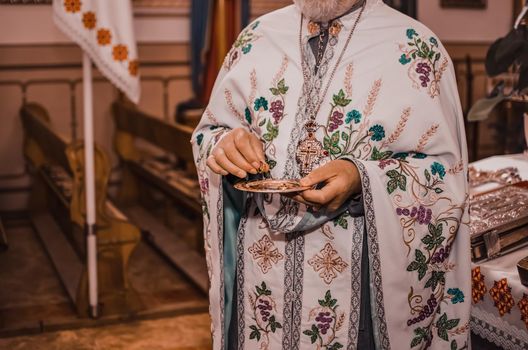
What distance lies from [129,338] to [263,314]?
7.42 ft

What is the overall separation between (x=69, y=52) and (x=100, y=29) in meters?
2.99

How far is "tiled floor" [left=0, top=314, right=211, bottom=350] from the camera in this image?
4105 mm

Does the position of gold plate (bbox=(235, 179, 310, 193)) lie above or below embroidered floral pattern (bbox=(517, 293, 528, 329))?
above

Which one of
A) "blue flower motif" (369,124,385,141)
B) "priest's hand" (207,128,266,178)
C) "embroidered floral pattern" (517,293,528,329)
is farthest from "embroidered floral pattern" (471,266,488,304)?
"priest's hand" (207,128,266,178)

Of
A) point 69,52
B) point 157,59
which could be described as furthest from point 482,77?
point 69,52

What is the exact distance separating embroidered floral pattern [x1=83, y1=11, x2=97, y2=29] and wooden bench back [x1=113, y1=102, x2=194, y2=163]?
45.3 inches

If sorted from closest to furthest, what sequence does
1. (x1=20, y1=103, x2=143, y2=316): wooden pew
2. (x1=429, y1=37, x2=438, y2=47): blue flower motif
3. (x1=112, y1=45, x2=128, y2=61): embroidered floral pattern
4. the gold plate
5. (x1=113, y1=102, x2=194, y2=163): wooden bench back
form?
the gold plate, (x1=429, y1=37, x2=438, y2=47): blue flower motif, (x1=112, y1=45, x2=128, y2=61): embroidered floral pattern, (x1=20, y1=103, x2=143, y2=316): wooden pew, (x1=113, y1=102, x2=194, y2=163): wooden bench back

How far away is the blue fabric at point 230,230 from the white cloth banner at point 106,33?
198 cm

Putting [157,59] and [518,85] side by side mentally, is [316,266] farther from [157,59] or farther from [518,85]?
[157,59]

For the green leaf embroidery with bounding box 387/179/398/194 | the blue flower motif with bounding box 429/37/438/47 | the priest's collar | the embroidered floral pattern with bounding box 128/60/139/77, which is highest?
the priest's collar

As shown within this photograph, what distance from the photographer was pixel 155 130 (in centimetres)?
583

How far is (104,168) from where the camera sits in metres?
4.55

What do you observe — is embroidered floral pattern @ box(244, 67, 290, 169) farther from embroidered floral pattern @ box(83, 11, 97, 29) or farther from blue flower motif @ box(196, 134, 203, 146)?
embroidered floral pattern @ box(83, 11, 97, 29)

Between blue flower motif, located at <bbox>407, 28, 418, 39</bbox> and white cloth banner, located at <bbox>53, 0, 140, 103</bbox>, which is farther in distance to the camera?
white cloth banner, located at <bbox>53, 0, 140, 103</bbox>
